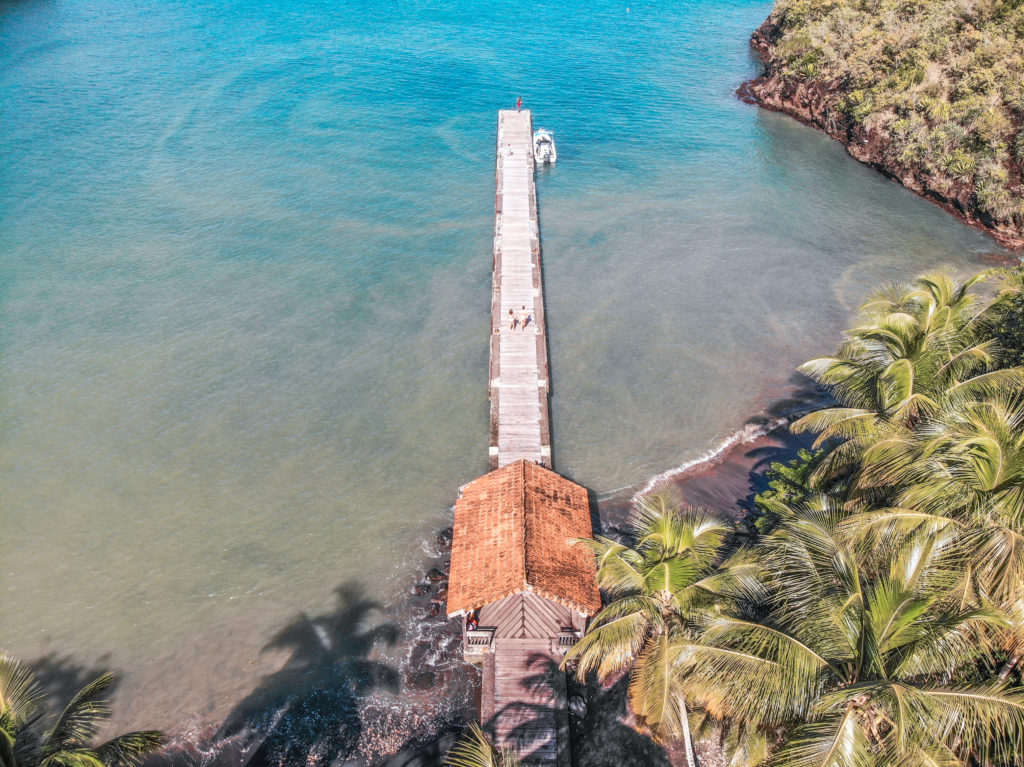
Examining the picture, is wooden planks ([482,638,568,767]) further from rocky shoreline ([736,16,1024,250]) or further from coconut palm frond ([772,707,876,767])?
rocky shoreline ([736,16,1024,250])

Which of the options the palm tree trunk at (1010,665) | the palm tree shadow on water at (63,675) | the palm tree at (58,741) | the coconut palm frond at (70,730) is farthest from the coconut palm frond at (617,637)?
the palm tree shadow on water at (63,675)

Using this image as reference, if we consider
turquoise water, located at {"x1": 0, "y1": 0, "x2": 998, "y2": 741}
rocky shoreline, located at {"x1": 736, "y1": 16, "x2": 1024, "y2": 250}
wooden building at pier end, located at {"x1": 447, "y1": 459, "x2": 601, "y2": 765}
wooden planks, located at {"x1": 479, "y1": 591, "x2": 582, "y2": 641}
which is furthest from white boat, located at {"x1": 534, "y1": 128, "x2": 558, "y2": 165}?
wooden planks, located at {"x1": 479, "y1": 591, "x2": 582, "y2": 641}

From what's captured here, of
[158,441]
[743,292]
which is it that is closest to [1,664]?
[158,441]

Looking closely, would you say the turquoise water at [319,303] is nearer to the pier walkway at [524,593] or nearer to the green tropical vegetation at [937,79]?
the green tropical vegetation at [937,79]

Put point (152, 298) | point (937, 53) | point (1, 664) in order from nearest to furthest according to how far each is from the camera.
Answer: point (1, 664), point (152, 298), point (937, 53)

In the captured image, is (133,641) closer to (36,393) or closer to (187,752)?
(187,752)

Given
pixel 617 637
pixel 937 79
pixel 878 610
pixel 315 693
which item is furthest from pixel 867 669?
pixel 937 79
